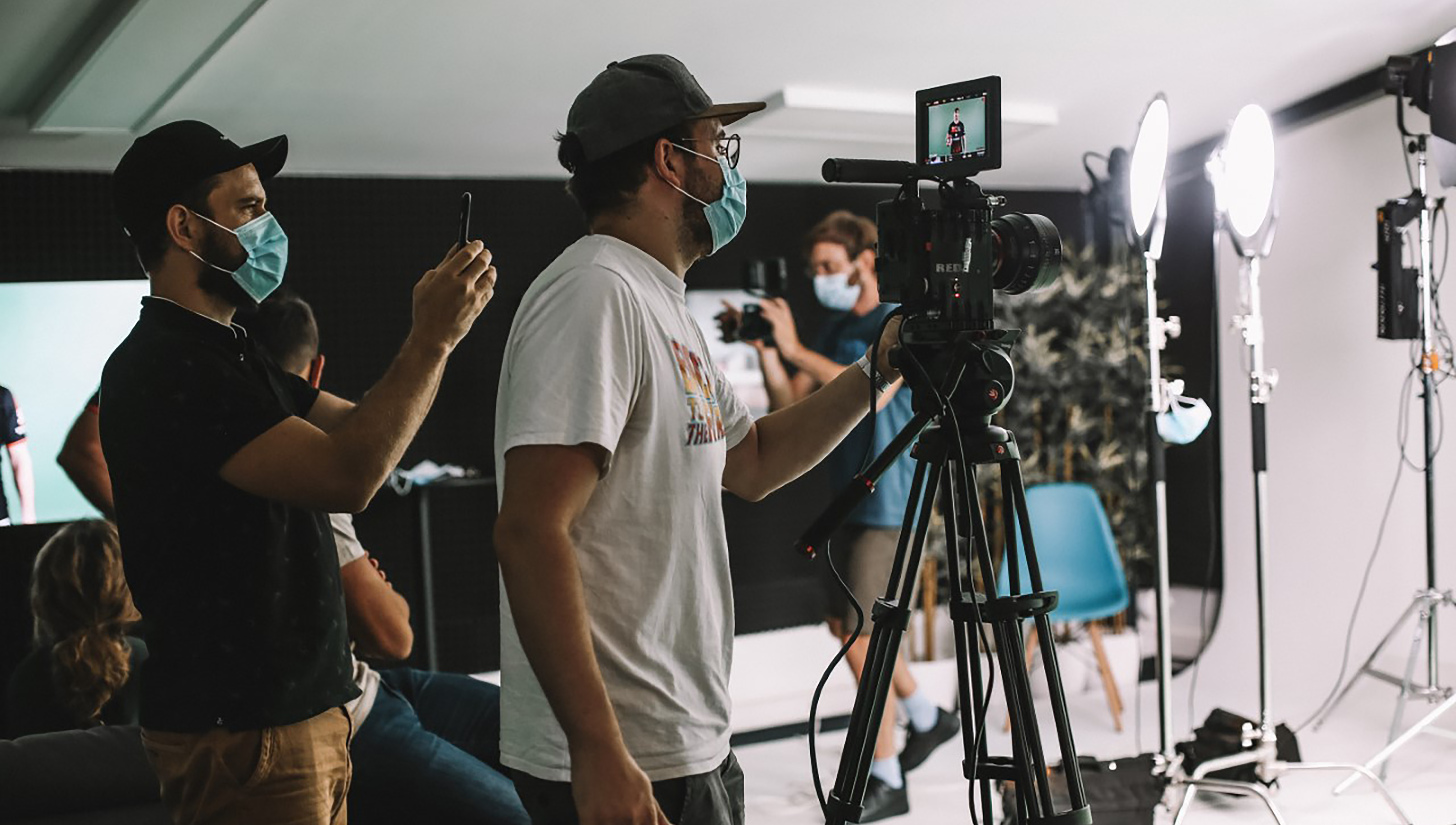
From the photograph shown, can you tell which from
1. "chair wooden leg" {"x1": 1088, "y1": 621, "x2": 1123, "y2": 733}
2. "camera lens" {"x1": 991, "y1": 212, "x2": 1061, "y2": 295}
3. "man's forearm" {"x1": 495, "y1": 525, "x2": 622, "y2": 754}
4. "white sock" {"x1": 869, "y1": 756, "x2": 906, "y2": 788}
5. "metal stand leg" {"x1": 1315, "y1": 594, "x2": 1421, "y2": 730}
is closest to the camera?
"man's forearm" {"x1": 495, "y1": 525, "x2": 622, "y2": 754}

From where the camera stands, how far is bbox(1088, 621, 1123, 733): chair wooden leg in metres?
4.30

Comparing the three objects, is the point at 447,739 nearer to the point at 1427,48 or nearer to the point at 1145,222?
the point at 1145,222

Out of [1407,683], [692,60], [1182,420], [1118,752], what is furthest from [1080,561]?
→ [692,60]

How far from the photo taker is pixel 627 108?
126 centimetres

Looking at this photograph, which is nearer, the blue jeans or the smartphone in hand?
the smartphone in hand

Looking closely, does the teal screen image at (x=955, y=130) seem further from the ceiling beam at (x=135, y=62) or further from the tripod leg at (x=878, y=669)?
the ceiling beam at (x=135, y=62)

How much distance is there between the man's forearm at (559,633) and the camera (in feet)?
3.33

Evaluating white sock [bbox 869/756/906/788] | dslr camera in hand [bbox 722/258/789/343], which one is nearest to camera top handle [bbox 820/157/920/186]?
dslr camera in hand [bbox 722/258/789/343]

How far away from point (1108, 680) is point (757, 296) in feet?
6.27

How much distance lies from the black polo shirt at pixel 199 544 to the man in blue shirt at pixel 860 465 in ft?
6.68

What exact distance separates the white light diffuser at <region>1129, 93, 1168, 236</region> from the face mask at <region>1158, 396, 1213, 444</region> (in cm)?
47

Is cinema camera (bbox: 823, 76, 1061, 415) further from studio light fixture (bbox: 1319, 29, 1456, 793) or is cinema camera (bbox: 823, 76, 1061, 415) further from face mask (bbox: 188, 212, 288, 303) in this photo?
studio light fixture (bbox: 1319, 29, 1456, 793)

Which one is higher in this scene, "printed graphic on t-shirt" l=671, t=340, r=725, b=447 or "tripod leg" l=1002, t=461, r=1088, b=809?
"printed graphic on t-shirt" l=671, t=340, r=725, b=447

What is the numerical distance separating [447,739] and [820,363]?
1696mm
